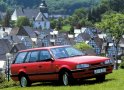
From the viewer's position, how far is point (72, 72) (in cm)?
1520

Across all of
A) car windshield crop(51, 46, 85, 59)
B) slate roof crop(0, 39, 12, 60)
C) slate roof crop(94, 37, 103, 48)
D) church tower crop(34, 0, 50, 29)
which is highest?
car windshield crop(51, 46, 85, 59)

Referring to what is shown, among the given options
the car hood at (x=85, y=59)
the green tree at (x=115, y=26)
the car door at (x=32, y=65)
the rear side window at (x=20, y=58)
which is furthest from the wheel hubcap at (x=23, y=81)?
the green tree at (x=115, y=26)

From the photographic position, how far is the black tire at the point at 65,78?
15391mm

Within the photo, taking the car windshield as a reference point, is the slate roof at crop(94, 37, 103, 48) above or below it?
below

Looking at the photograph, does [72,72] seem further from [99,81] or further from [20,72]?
[20,72]

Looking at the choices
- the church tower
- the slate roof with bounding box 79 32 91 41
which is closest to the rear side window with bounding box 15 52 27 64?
the slate roof with bounding box 79 32 91 41

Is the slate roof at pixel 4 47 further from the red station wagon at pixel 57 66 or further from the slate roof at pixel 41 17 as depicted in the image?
the slate roof at pixel 41 17

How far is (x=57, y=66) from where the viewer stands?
51.6 ft

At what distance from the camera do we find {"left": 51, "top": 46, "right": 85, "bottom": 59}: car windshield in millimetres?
16266

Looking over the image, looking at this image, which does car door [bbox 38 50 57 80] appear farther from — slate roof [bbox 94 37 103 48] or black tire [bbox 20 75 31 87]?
slate roof [bbox 94 37 103 48]

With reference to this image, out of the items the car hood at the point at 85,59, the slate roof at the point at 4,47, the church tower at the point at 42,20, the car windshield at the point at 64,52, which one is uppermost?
the car windshield at the point at 64,52

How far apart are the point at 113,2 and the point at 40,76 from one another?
145957 mm

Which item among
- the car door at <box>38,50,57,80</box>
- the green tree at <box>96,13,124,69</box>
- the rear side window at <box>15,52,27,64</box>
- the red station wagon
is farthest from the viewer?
the green tree at <box>96,13,124,69</box>

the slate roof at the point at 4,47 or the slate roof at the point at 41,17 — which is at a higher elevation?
the slate roof at the point at 41,17
